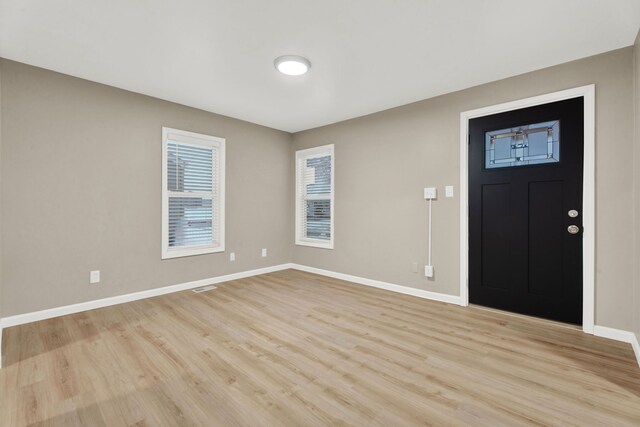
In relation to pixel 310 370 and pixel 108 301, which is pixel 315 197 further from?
pixel 310 370

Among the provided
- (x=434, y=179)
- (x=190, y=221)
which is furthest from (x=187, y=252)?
(x=434, y=179)

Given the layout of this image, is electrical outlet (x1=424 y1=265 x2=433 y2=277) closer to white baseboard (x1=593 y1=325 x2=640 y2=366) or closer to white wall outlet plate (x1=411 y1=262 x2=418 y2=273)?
white wall outlet plate (x1=411 y1=262 x2=418 y2=273)

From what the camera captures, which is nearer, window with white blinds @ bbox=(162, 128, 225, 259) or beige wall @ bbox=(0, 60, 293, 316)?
beige wall @ bbox=(0, 60, 293, 316)

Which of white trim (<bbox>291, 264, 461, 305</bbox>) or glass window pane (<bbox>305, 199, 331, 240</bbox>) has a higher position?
glass window pane (<bbox>305, 199, 331, 240</bbox>)

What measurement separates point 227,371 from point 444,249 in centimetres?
273

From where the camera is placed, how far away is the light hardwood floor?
63.5 inches

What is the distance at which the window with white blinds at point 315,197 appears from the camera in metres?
4.94

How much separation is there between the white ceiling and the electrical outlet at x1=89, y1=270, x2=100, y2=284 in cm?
213

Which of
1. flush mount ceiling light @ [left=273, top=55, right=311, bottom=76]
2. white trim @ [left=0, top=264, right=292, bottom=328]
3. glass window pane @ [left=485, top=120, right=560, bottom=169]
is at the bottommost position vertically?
white trim @ [left=0, top=264, right=292, bottom=328]

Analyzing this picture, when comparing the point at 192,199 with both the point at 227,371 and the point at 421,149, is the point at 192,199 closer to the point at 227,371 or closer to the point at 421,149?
the point at 227,371

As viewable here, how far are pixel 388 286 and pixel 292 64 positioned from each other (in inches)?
120

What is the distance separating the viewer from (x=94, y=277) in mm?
3215

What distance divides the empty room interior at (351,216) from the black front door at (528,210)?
22mm

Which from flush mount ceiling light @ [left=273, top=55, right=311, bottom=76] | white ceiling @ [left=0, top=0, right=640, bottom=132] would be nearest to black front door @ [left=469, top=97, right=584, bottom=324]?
white ceiling @ [left=0, top=0, right=640, bottom=132]
